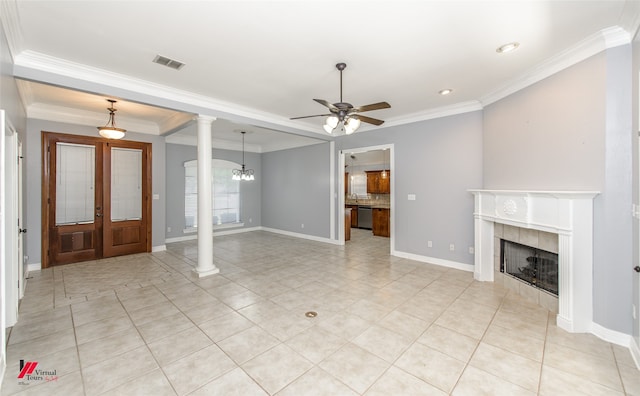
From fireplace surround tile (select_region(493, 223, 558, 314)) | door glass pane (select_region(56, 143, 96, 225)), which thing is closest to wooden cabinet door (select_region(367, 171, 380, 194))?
fireplace surround tile (select_region(493, 223, 558, 314))

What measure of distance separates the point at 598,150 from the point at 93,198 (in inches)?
313

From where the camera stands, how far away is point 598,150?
265cm

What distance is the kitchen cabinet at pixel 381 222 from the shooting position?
8.01 meters

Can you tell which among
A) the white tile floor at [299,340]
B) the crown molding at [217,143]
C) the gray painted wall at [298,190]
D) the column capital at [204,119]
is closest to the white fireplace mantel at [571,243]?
the white tile floor at [299,340]

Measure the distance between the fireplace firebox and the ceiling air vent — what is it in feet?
16.6

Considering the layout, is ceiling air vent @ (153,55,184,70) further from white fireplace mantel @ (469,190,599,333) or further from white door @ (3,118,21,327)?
white fireplace mantel @ (469,190,599,333)

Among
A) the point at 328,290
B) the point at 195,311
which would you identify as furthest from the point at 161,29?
the point at 328,290

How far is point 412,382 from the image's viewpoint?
1.99 metres

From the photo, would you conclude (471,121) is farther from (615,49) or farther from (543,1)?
(543,1)

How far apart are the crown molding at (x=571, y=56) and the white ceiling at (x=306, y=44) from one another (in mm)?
12

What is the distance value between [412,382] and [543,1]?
3175mm

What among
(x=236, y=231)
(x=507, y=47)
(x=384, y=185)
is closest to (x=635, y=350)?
(x=507, y=47)

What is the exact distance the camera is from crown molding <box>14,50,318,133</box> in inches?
115

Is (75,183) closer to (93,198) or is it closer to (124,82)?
(93,198)
